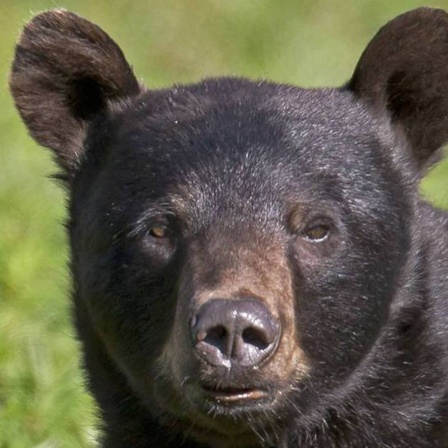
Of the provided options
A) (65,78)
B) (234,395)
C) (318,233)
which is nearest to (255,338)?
(234,395)

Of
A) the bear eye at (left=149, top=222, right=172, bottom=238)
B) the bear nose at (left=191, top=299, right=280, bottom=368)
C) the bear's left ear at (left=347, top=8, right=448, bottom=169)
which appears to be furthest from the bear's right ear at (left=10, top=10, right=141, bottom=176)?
the bear nose at (left=191, top=299, right=280, bottom=368)

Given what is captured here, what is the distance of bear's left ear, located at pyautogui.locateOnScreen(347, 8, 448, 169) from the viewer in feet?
23.1

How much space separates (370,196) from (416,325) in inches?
24.1

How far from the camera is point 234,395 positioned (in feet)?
20.2

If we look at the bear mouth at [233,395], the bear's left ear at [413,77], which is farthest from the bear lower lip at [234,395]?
the bear's left ear at [413,77]

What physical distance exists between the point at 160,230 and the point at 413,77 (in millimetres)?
1377

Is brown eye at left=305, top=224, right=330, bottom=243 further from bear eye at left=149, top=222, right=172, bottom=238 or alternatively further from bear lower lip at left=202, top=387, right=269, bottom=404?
bear lower lip at left=202, top=387, right=269, bottom=404

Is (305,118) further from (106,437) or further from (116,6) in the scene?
(116,6)

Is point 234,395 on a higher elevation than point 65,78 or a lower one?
lower

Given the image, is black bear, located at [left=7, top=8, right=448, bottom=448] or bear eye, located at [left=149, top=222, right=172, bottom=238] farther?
bear eye, located at [left=149, top=222, right=172, bottom=238]

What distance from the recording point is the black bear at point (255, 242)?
6.27 meters

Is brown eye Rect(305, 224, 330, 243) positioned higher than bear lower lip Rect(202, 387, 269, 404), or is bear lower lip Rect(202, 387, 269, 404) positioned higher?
brown eye Rect(305, 224, 330, 243)

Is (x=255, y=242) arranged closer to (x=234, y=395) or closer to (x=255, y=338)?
(x=255, y=338)

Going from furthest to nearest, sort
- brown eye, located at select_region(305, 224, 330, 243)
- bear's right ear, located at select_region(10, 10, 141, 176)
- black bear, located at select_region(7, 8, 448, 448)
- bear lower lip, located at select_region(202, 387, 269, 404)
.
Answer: bear's right ear, located at select_region(10, 10, 141, 176) < brown eye, located at select_region(305, 224, 330, 243) < black bear, located at select_region(7, 8, 448, 448) < bear lower lip, located at select_region(202, 387, 269, 404)
